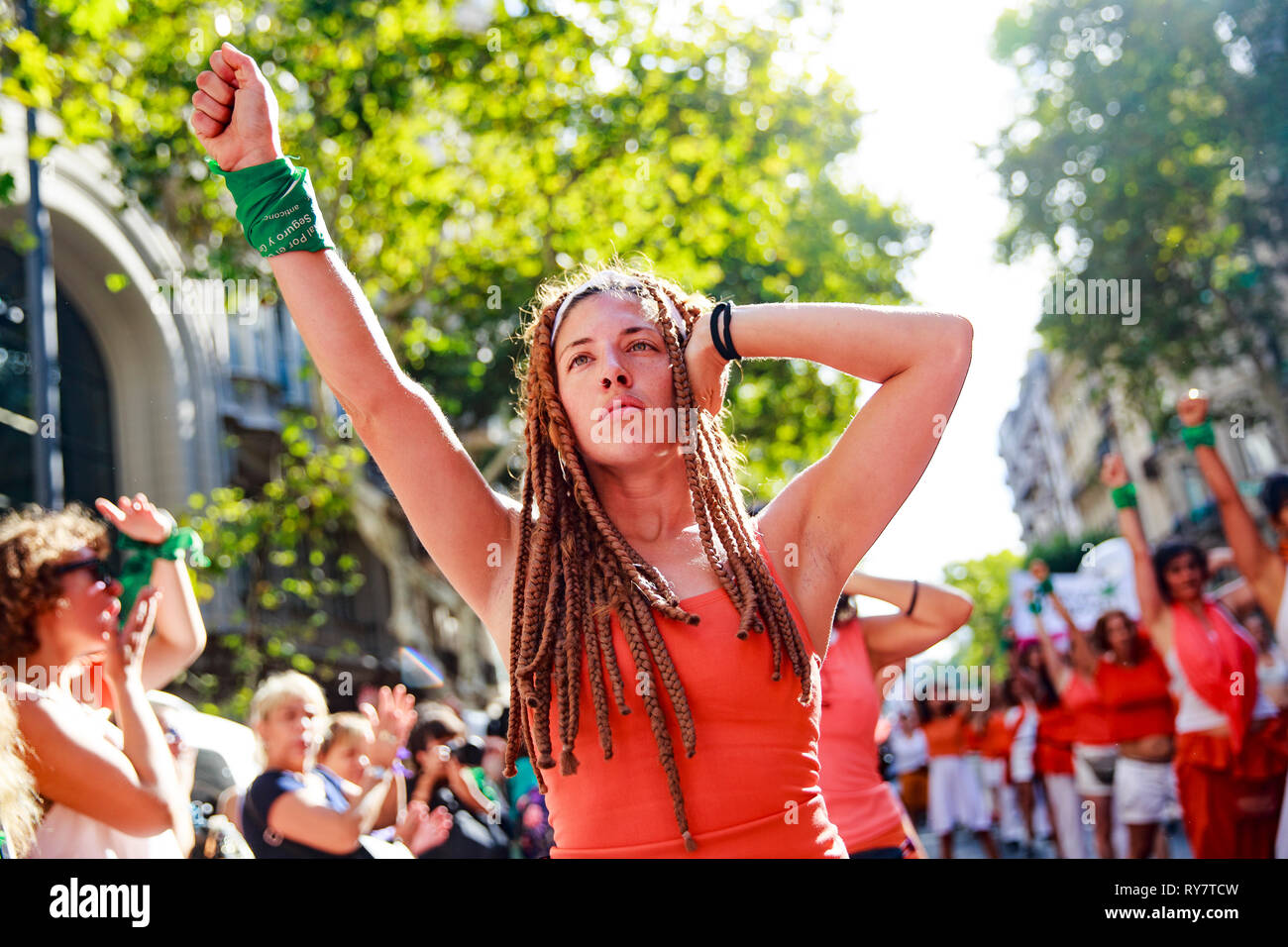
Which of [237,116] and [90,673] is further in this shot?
[90,673]

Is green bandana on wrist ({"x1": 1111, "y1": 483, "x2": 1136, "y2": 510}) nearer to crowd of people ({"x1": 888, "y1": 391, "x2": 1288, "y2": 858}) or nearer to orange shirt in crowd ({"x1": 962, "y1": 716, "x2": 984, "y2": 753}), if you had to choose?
crowd of people ({"x1": 888, "y1": 391, "x2": 1288, "y2": 858})

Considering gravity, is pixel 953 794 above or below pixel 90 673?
below

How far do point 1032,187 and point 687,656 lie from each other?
1691 centimetres

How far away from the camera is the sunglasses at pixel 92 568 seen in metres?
2.82

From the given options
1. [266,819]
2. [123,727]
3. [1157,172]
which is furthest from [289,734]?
[1157,172]

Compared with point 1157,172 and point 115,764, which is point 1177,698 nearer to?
point 115,764

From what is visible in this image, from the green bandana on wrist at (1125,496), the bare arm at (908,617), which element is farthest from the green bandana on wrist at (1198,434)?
the bare arm at (908,617)

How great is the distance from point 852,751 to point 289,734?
197 centimetres

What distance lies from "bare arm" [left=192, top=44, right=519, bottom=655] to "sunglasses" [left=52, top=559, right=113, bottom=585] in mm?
1445

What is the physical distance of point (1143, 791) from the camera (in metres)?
5.68

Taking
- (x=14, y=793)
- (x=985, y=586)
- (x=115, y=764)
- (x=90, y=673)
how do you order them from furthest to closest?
(x=985, y=586) < (x=90, y=673) < (x=115, y=764) < (x=14, y=793)

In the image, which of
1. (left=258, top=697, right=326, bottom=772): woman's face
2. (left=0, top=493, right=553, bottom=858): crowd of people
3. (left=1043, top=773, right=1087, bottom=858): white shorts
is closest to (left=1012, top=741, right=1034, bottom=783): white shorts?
(left=1043, top=773, right=1087, bottom=858): white shorts

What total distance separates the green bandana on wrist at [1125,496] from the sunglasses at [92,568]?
3.23m

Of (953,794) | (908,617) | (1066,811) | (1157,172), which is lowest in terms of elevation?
(953,794)
